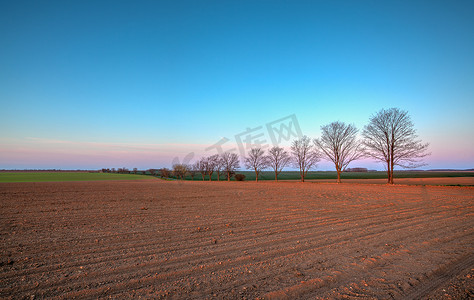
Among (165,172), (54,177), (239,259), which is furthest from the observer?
(165,172)

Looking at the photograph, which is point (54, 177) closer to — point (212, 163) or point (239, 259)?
point (212, 163)

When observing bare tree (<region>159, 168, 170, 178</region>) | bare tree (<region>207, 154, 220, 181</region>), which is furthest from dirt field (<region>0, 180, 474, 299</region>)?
bare tree (<region>159, 168, 170, 178</region>)

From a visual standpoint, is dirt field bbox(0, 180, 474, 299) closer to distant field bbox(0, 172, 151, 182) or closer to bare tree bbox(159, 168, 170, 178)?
distant field bbox(0, 172, 151, 182)

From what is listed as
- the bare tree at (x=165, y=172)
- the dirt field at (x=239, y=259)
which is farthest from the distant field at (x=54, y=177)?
the dirt field at (x=239, y=259)

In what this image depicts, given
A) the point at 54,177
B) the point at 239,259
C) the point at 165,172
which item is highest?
the point at 165,172

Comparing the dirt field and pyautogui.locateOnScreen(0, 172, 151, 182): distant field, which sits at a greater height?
the dirt field

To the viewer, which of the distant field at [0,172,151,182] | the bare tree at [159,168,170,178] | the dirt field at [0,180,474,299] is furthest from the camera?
the bare tree at [159,168,170,178]

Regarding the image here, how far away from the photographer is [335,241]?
6625mm

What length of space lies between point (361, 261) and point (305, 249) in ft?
4.22

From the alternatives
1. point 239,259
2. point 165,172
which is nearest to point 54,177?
point 165,172

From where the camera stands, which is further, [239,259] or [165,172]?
[165,172]

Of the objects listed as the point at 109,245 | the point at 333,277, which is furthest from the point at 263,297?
the point at 109,245

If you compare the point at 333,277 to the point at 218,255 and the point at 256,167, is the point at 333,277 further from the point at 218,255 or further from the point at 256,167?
the point at 256,167

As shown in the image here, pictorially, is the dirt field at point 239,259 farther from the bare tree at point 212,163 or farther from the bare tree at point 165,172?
the bare tree at point 165,172
